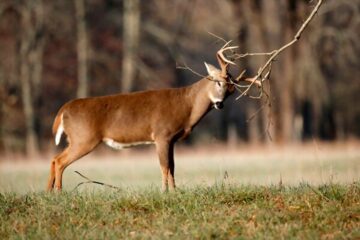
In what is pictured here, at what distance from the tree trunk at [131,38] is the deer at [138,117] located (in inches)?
1093

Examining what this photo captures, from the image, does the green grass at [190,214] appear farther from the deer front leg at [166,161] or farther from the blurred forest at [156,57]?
the blurred forest at [156,57]

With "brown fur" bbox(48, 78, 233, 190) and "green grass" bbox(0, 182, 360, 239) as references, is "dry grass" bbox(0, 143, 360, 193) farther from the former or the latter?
"green grass" bbox(0, 182, 360, 239)

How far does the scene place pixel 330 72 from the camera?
51469mm

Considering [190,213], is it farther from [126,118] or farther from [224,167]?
[224,167]

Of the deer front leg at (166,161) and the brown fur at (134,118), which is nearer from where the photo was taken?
the deer front leg at (166,161)

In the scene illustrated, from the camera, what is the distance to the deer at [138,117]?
12438mm

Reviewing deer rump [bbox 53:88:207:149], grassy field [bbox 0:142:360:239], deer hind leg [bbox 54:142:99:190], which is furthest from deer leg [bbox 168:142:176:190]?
grassy field [bbox 0:142:360:239]

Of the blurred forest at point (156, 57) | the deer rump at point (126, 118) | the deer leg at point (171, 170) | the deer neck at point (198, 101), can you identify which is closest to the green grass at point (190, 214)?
the deer leg at point (171, 170)

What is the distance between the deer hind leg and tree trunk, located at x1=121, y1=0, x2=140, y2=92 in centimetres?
2817

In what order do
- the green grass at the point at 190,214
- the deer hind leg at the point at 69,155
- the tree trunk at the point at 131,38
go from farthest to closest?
1. the tree trunk at the point at 131,38
2. the deer hind leg at the point at 69,155
3. the green grass at the point at 190,214

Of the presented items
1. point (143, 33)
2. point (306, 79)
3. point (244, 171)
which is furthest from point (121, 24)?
point (244, 171)

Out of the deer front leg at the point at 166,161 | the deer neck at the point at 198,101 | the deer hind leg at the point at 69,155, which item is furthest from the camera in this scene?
the deer neck at the point at 198,101

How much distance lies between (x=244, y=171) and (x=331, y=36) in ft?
66.8

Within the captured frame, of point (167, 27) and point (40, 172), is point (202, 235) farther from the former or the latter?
point (167, 27)
